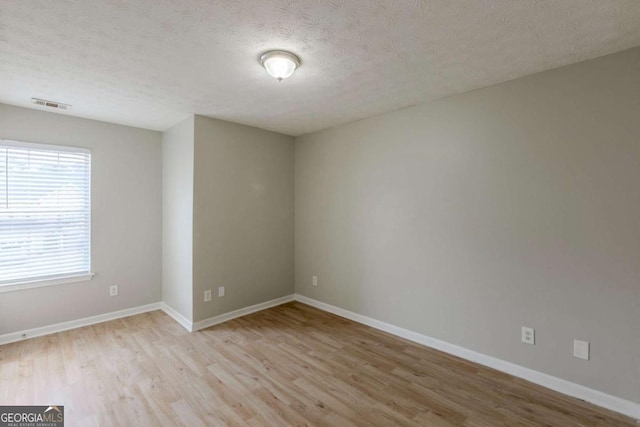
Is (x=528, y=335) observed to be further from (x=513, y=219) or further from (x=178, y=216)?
(x=178, y=216)

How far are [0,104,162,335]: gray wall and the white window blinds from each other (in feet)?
0.33

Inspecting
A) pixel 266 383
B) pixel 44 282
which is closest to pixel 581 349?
pixel 266 383

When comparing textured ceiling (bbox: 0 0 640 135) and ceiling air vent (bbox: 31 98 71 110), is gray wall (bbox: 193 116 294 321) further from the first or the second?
ceiling air vent (bbox: 31 98 71 110)

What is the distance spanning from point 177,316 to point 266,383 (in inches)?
74.3

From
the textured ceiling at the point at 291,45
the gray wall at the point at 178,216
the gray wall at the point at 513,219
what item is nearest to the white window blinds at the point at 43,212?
the textured ceiling at the point at 291,45

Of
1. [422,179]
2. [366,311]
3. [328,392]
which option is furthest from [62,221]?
[422,179]

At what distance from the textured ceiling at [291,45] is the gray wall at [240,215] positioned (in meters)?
0.80

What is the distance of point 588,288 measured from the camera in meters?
2.19

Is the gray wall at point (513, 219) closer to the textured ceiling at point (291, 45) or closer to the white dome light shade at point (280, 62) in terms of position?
the textured ceiling at point (291, 45)

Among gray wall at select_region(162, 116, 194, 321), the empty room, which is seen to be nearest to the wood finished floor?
the empty room

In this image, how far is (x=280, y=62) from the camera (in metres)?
2.09

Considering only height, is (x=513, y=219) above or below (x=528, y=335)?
above

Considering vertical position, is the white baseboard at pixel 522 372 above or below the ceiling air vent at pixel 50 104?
below

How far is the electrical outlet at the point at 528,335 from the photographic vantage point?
2.42 metres
